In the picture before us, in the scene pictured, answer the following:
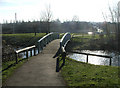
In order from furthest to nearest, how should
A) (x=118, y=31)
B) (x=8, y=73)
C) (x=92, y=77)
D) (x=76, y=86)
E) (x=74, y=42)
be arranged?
(x=74, y=42)
(x=118, y=31)
(x=8, y=73)
(x=92, y=77)
(x=76, y=86)

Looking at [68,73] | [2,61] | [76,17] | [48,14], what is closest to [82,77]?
[68,73]

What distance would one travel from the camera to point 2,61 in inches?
407

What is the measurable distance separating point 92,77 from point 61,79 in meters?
1.43

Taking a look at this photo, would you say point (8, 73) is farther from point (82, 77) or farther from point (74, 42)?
point (74, 42)

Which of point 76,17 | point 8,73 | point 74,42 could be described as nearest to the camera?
point 8,73

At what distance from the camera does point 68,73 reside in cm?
731

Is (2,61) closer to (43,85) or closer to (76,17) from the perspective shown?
(43,85)

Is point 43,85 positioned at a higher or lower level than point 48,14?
lower

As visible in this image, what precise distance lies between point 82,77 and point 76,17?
217 ft

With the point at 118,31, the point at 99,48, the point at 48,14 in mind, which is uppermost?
the point at 48,14

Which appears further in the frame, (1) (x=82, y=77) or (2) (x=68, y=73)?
(2) (x=68, y=73)

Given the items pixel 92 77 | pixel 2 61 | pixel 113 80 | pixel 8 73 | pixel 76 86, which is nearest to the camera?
pixel 76 86

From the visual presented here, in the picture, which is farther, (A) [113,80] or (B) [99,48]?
(B) [99,48]

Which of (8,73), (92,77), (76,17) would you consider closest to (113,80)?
Answer: (92,77)
